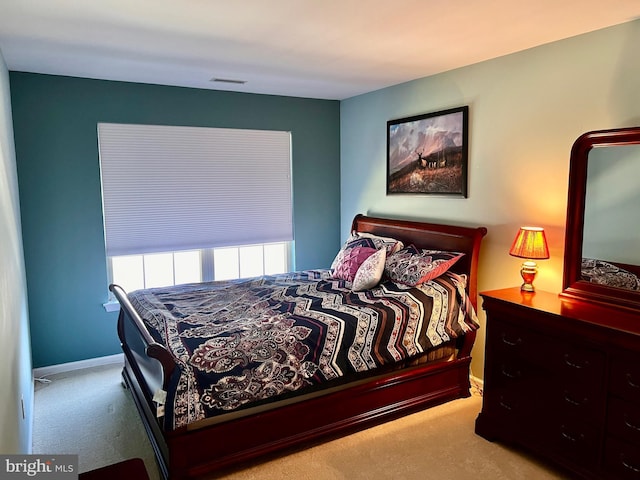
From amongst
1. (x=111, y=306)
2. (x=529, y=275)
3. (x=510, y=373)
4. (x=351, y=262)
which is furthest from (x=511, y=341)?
(x=111, y=306)

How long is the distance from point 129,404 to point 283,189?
2.47 meters

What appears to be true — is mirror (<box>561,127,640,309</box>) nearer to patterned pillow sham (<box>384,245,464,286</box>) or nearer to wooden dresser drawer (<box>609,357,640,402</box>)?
wooden dresser drawer (<box>609,357,640,402</box>)

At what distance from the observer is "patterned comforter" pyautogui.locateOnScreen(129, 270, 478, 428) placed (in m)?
2.34

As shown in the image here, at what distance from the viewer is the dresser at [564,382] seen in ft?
7.02

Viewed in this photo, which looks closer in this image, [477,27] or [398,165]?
[477,27]

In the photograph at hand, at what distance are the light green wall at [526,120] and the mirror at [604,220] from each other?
13cm

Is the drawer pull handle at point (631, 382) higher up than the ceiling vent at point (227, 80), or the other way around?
the ceiling vent at point (227, 80)

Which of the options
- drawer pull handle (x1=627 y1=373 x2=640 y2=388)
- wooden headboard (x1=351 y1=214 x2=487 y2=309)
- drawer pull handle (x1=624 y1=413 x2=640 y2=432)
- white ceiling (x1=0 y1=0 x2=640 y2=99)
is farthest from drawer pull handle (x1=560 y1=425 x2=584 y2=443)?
white ceiling (x1=0 y1=0 x2=640 y2=99)

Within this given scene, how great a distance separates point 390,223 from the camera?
4.21 metres

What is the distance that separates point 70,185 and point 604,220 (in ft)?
12.8

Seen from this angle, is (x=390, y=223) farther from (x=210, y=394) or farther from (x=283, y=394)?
(x=210, y=394)

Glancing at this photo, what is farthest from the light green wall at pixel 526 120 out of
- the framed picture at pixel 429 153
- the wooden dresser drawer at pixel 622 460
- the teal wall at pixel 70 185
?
the teal wall at pixel 70 185

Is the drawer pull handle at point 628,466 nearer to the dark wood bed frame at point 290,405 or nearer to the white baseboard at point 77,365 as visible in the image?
the dark wood bed frame at point 290,405

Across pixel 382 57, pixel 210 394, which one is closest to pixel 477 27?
pixel 382 57
